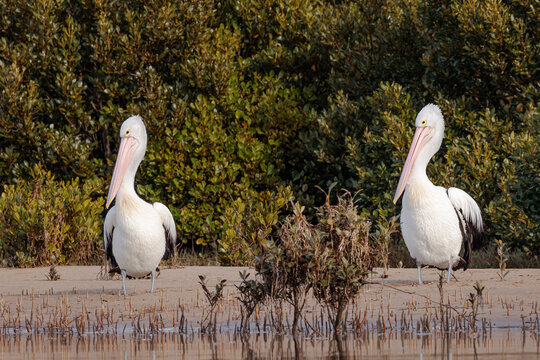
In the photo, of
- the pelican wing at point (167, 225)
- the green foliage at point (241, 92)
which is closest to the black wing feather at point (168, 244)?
the pelican wing at point (167, 225)

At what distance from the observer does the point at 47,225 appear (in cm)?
1303

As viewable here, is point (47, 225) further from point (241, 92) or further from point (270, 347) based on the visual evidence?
point (270, 347)

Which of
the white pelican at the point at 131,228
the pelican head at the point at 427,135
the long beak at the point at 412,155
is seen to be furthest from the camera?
the pelican head at the point at 427,135

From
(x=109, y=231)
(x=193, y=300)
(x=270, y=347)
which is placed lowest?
(x=270, y=347)

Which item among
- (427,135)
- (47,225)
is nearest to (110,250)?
(47,225)

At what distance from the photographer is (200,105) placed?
593 inches

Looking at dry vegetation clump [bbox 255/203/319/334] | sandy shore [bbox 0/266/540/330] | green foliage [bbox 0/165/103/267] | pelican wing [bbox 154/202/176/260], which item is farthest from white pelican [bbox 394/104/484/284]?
green foliage [bbox 0/165/103/267]

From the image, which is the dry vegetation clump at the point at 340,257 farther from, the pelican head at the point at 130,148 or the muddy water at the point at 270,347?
the pelican head at the point at 130,148

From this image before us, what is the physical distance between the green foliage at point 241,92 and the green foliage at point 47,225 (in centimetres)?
33

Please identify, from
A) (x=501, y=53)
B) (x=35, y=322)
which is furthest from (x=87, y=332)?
(x=501, y=53)

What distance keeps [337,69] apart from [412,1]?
1708 mm

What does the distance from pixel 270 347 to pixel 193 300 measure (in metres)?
2.39

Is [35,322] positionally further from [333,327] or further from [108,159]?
[108,159]

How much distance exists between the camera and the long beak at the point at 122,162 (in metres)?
9.55
